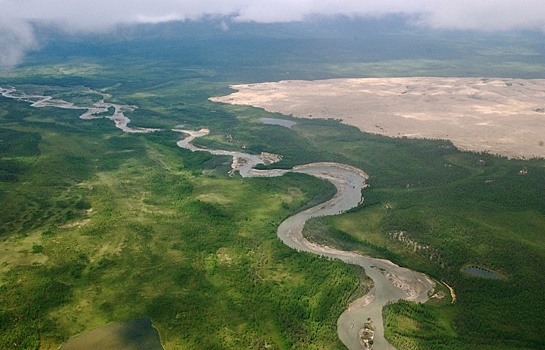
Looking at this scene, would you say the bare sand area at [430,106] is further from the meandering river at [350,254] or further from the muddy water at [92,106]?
the muddy water at [92,106]

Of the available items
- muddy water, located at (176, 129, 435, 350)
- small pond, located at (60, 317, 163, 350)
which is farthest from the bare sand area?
small pond, located at (60, 317, 163, 350)

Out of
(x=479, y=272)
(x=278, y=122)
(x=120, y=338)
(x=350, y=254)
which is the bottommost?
(x=120, y=338)

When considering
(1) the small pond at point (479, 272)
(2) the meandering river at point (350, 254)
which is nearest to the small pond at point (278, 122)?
(2) the meandering river at point (350, 254)

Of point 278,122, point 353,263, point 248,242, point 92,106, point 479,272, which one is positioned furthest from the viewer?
point 92,106

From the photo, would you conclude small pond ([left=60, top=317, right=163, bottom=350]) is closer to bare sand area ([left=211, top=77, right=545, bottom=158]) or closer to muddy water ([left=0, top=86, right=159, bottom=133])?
bare sand area ([left=211, top=77, right=545, bottom=158])

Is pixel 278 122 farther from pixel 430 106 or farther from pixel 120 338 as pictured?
pixel 120 338

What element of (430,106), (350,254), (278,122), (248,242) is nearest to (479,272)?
(350,254)
